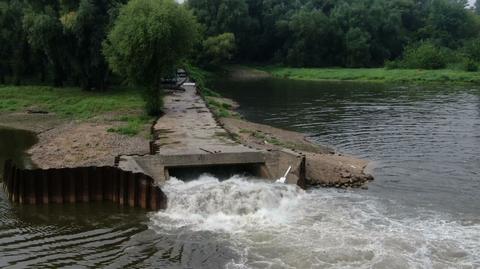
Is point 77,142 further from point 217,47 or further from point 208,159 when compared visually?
point 217,47

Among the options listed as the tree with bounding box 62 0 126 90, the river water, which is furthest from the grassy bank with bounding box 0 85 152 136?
the river water

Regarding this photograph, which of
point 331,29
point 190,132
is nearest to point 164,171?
point 190,132

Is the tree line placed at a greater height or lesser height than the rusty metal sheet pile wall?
greater

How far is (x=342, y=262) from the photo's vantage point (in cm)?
1666

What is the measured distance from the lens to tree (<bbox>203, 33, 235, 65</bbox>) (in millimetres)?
104938

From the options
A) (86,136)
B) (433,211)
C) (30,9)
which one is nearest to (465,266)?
(433,211)

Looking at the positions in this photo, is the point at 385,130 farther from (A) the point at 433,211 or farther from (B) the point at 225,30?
(B) the point at 225,30

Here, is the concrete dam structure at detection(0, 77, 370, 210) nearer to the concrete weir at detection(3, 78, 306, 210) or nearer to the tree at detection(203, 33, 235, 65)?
the concrete weir at detection(3, 78, 306, 210)

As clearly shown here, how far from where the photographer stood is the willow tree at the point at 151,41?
36.8 m

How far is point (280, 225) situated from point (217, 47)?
87307 millimetres

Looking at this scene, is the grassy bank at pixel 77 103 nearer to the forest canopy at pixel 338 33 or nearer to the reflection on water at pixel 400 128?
the forest canopy at pixel 338 33

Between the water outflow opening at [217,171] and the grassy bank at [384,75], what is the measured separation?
64.2 metres

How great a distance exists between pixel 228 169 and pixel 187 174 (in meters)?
2.05

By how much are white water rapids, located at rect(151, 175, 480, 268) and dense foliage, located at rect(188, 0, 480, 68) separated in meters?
91.0
